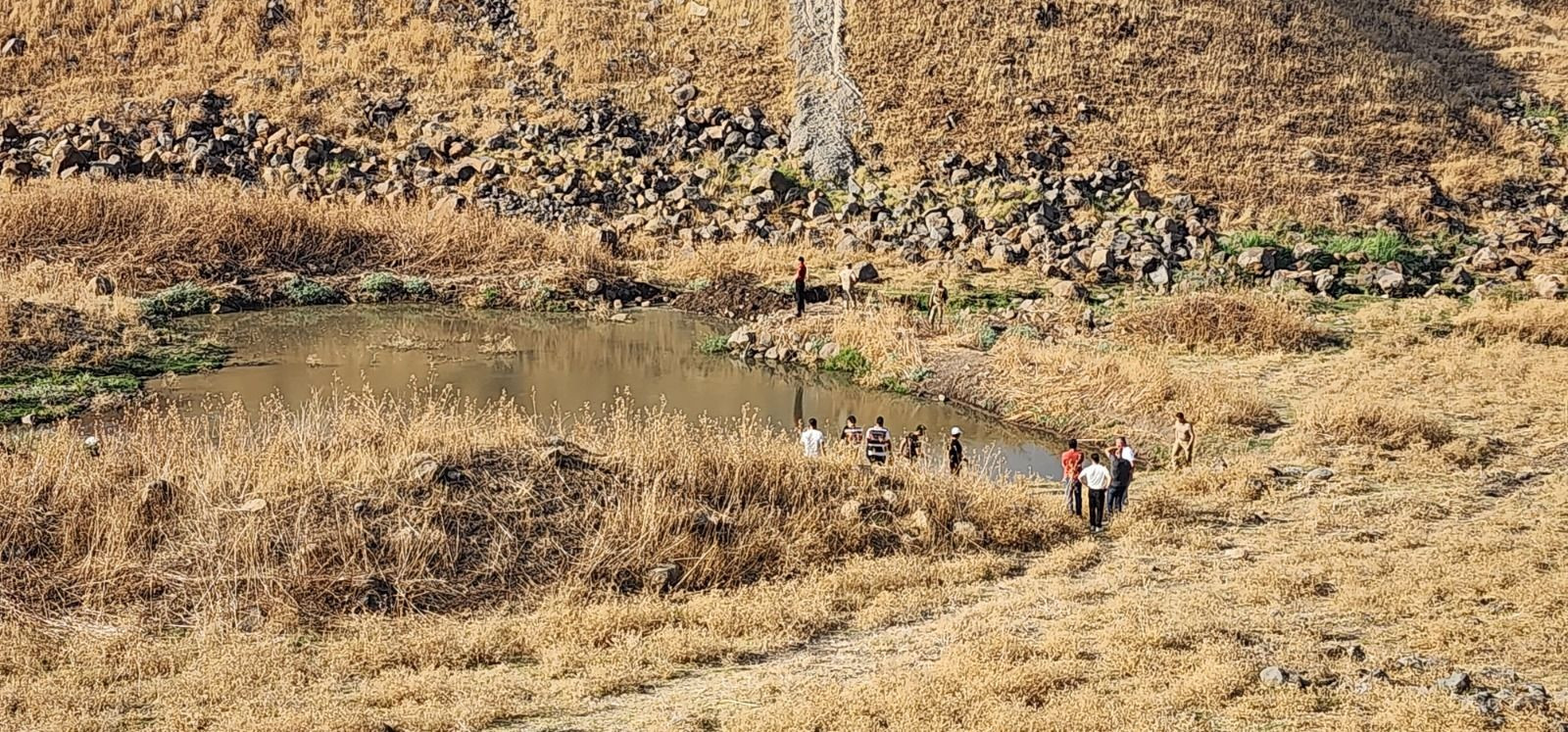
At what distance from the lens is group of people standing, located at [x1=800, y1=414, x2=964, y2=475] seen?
16.1m

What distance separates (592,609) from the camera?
11.7 meters

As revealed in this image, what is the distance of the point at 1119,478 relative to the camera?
611 inches

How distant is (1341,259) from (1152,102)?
9456 millimetres

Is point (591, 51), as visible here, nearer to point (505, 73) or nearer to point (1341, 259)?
point (505, 73)

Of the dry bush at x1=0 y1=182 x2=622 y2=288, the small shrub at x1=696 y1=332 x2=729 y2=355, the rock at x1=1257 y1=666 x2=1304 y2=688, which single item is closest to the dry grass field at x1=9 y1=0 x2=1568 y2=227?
the dry bush at x1=0 y1=182 x2=622 y2=288

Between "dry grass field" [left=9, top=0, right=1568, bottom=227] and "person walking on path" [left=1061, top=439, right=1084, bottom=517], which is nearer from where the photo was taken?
"person walking on path" [left=1061, top=439, right=1084, bottom=517]

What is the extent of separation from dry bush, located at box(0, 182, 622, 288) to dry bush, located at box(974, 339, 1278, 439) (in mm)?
11335

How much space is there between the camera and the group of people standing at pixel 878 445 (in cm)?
1608

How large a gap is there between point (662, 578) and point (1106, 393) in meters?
9.98

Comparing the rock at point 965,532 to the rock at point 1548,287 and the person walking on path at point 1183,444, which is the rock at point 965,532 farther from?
the rock at point 1548,287

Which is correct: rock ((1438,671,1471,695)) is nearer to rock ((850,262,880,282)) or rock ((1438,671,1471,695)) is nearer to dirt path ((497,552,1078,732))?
dirt path ((497,552,1078,732))

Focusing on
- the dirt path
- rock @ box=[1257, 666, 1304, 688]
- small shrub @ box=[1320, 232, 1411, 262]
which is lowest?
the dirt path

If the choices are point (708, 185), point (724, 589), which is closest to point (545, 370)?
point (724, 589)

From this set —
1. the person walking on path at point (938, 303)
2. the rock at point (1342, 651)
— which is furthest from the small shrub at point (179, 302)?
the rock at point (1342, 651)
